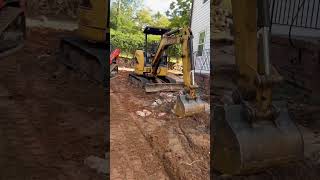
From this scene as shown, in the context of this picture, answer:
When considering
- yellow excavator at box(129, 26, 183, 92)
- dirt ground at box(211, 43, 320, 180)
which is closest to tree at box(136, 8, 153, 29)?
yellow excavator at box(129, 26, 183, 92)

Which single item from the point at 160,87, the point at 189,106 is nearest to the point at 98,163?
the point at 189,106

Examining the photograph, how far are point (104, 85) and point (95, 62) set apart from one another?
741mm

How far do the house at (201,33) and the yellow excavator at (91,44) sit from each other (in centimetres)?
595

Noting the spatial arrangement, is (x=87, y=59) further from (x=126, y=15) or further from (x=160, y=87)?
(x=126, y=15)

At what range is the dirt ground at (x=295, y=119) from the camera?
3357 millimetres

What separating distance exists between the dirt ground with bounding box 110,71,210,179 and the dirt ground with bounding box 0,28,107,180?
0.35m

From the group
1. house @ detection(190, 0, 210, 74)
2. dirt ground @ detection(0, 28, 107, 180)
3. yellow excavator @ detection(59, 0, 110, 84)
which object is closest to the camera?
dirt ground @ detection(0, 28, 107, 180)

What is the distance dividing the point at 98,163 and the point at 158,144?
50.6 inches

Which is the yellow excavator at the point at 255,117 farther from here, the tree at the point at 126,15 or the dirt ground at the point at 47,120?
the tree at the point at 126,15

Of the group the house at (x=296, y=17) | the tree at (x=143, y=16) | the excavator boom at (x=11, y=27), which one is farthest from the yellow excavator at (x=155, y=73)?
the tree at (x=143, y=16)

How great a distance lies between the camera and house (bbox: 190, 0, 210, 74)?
13.6 m

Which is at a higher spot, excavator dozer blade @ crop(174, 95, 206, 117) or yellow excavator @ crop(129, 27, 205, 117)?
yellow excavator @ crop(129, 27, 205, 117)

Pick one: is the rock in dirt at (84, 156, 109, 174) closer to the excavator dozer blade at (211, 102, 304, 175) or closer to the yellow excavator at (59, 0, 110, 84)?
the excavator dozer blade at (211, 102, 304, 175)

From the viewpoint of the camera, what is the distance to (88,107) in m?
6.16
